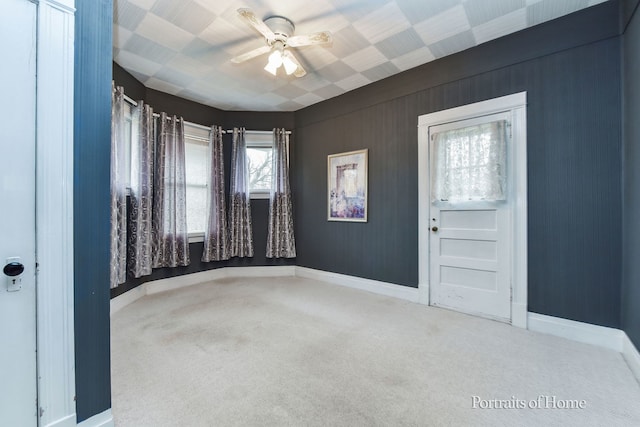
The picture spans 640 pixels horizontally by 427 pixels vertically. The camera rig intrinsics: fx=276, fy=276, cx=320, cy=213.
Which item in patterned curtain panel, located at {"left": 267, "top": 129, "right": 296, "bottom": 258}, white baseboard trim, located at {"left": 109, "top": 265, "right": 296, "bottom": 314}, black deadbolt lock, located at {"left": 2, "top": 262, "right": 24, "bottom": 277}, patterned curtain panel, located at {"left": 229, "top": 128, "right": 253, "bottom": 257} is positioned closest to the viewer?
black deadbolt lock, located at {"left": 2, "top": 262, "right": 24, "bottom": 277}

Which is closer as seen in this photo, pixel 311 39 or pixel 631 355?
pixel 631 355

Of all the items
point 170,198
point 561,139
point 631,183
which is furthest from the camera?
point 170,198

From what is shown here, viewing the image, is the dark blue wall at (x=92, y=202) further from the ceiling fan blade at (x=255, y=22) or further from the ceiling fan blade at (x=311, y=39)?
the ceiling fan blade at (x=311, y=39)

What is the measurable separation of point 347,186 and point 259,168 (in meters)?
1.58

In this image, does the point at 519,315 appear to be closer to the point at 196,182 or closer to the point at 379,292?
the point at 379,292

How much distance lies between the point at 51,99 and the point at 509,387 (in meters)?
2.83

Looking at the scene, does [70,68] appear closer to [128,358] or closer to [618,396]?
[128,358]

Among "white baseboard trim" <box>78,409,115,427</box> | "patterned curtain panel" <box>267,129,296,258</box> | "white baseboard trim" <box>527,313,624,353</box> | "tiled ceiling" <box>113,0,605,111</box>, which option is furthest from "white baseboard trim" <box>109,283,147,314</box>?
"white baseboard trim" <box>527,313,624,353</box>

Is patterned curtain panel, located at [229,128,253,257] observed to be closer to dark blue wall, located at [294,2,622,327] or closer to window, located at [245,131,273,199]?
window, located at [245,131,273,199]

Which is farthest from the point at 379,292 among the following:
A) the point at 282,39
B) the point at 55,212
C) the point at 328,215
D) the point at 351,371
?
the point at 55,212

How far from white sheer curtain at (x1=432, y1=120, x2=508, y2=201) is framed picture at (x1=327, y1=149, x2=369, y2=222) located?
100 cm

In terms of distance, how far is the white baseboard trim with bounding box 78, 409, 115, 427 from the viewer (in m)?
1.29

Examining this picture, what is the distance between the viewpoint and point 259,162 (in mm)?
4625

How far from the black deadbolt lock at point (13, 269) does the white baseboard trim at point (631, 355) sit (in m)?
3.40
